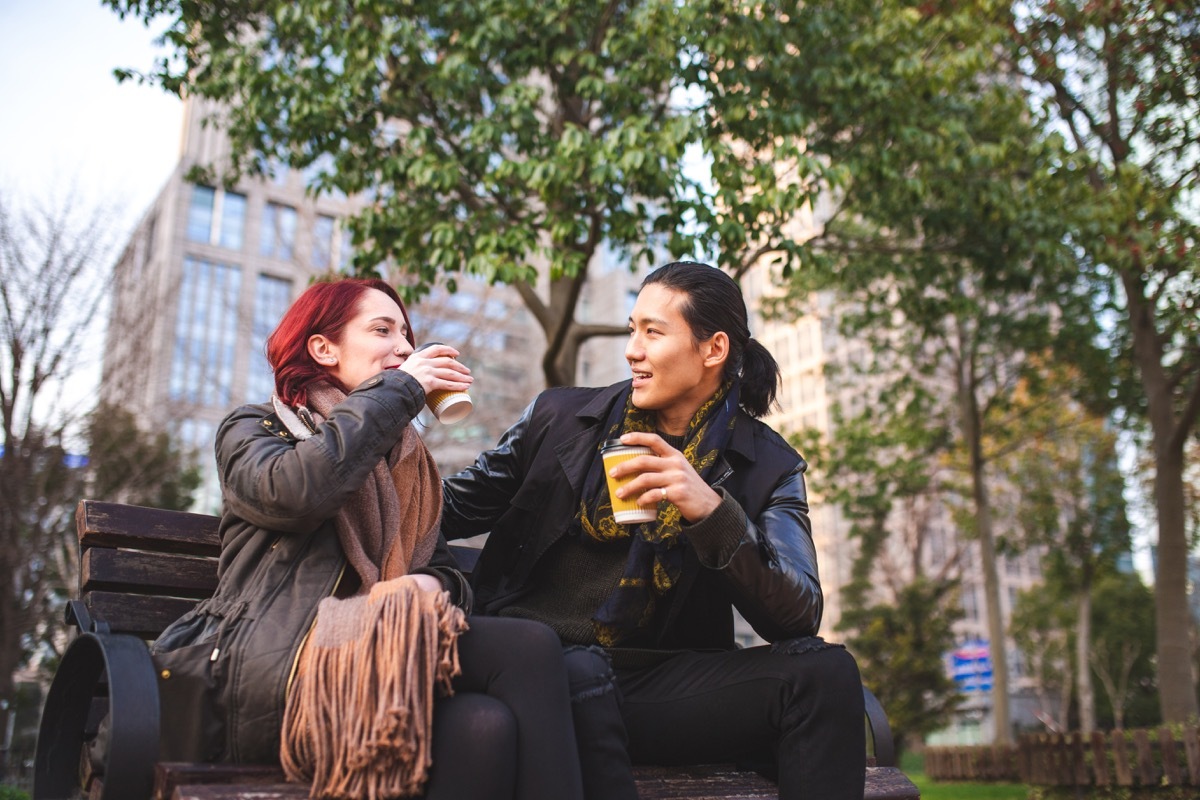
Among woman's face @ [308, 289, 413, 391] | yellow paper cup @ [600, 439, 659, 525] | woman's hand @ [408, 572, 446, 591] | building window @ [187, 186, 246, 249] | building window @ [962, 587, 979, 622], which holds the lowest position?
woman's hand @ [408, 572, 446, 591]

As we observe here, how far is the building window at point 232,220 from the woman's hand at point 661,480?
1755 inches

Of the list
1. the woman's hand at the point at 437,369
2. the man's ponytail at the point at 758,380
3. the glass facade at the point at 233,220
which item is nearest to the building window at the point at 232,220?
the glass facade at the point at 233,220

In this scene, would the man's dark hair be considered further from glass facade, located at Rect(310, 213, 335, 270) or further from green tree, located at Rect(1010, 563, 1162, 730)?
green tree, located at Rect(1010, 563, 1162, 730)

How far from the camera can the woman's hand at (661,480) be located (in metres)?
2.12

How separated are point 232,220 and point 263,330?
2676 centimetres

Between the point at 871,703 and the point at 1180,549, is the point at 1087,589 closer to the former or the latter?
the point at 1180,549

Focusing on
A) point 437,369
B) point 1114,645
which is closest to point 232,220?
point 1114,645

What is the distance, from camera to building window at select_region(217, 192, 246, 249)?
4394 centimetres

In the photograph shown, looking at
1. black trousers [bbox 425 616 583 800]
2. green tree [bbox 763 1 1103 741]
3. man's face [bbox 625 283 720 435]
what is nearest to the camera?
black trousers [bbox 425 616 583 800]

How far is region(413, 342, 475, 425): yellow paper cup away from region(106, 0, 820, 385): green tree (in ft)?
15.3

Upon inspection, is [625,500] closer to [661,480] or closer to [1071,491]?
[661,480]

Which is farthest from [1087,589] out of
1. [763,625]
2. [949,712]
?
[763,625]

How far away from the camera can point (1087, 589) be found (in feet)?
65.4

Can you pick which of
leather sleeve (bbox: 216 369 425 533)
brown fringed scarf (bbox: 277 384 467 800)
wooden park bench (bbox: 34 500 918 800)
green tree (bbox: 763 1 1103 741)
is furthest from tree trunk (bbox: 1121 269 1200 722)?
brown fringed scarf (bbox: 277 384 467 800)
